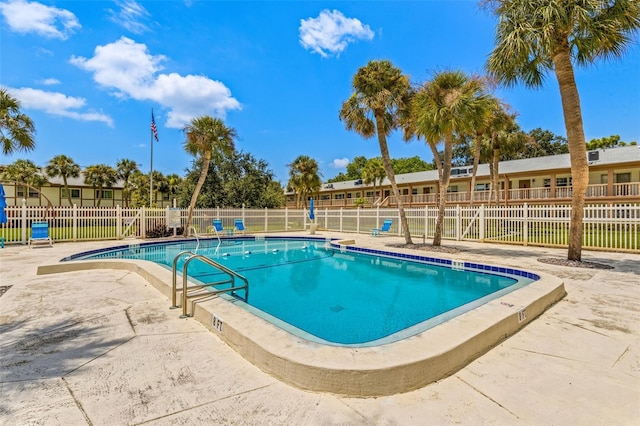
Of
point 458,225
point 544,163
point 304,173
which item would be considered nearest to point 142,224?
point 458,225

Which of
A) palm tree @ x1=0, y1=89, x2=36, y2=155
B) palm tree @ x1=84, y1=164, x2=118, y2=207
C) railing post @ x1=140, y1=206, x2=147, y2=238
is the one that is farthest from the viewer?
palm tree @ x1=84, y1=164, x2=118, y2=207

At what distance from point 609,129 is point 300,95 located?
35.5 meters

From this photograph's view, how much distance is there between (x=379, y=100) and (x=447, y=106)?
9.04ft

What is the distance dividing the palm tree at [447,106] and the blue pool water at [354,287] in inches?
171

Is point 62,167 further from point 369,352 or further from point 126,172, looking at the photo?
point 369,352

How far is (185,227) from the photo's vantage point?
54.5ft

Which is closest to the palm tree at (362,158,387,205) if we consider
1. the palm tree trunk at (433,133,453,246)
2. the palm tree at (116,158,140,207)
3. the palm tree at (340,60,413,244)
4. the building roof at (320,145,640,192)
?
the building roof at (320,145,640,192)

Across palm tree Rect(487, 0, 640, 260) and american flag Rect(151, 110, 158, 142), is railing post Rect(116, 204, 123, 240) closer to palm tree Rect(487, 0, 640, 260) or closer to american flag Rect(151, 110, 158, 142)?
american flag Rect(151, 110, 158, 142)

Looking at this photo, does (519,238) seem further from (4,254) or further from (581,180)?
(4,254)

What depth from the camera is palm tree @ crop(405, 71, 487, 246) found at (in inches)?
421

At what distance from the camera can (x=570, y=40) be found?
27.9 ft

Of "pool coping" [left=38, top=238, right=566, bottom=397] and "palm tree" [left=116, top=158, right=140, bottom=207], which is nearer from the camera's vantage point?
"pool coping" [left=38, top=238, right=566, bottom=397]

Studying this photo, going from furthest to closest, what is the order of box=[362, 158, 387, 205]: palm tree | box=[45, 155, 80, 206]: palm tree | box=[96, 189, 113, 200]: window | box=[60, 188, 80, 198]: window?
box=[96, 189, 113, 200]: window
box=[60, 188, 80, 198]: window
box=[45, 155, 80, 206]: palm tree
box=[362, 158, 387, 205]: palm tree

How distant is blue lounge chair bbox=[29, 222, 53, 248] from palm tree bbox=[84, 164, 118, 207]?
27567mm
